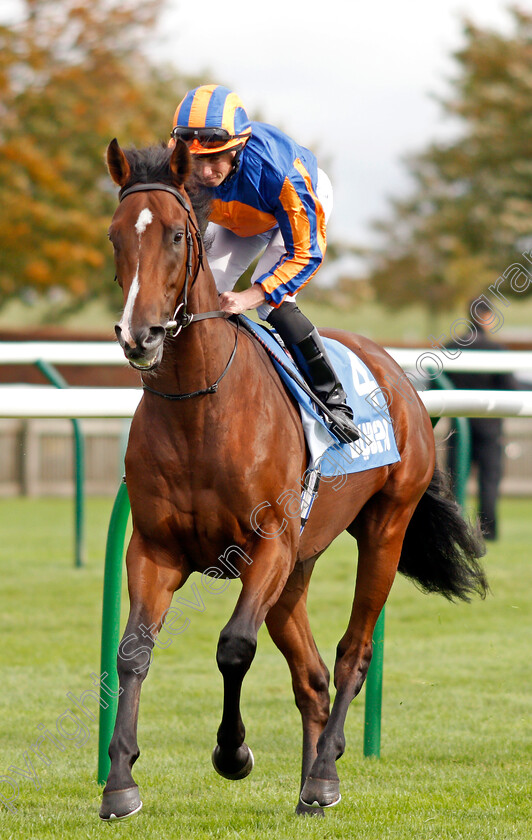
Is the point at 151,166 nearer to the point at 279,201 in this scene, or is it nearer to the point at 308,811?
the point at 279,201

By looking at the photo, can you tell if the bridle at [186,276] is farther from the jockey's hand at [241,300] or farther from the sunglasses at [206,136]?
the sunglasses at [206,136]

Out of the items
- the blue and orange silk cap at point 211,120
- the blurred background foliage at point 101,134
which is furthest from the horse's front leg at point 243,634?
the blurred background foliage at point 101,134

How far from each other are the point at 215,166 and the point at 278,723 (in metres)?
2.46

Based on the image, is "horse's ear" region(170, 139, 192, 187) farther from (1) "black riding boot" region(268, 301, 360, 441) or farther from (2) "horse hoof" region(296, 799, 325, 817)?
(2) "horse hoof" region(296, 799, 325, 817)

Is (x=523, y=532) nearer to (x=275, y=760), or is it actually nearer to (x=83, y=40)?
(x=275, y=760)

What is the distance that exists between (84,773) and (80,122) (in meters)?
16.9

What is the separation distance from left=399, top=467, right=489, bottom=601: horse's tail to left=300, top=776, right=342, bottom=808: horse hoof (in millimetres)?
1192

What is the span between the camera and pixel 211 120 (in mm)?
3354

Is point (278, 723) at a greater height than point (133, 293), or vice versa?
point (133, 293)

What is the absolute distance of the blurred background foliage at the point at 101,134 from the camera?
1872 cm

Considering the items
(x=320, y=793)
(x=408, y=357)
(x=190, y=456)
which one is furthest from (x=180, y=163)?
(x=408, y=357)

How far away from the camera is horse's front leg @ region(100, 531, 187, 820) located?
9.87 feet

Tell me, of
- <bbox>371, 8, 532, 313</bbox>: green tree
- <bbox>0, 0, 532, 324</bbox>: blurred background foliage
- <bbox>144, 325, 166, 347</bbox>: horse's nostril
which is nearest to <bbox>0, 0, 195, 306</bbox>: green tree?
<bbox>0, 0, 532, 324</bbox>: blurred background foliage

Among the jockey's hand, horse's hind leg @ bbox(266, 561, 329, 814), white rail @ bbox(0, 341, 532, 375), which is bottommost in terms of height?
horse's hind leg @ bbox(266, 561, 329, 814)
